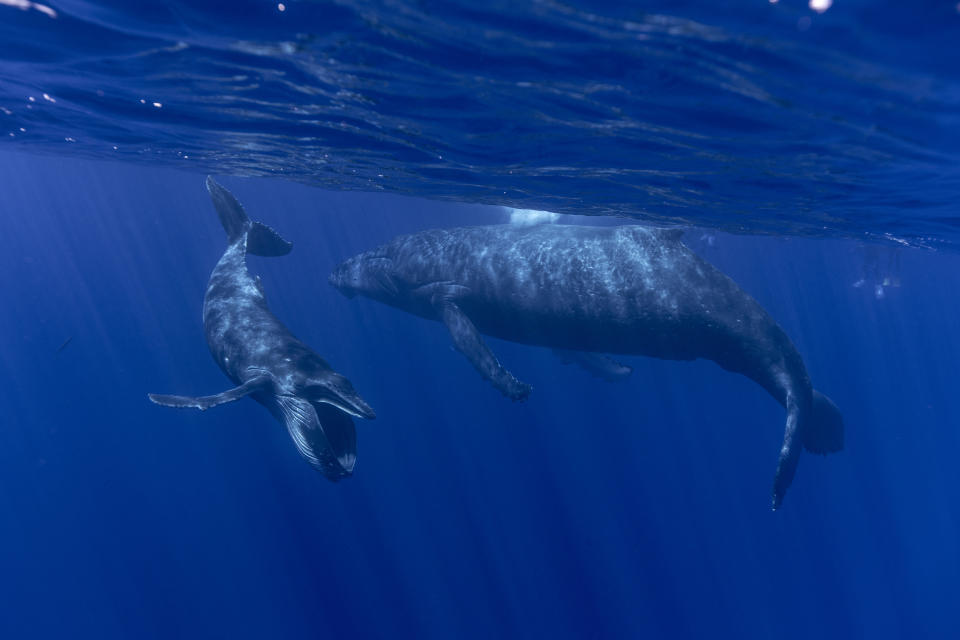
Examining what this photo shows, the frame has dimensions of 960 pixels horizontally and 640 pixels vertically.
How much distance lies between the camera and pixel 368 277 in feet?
46.2

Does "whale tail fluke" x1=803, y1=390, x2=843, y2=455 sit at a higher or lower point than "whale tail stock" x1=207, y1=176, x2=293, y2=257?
lower

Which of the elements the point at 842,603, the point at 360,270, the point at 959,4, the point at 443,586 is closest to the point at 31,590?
the point at 443,586

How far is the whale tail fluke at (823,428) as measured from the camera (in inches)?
438

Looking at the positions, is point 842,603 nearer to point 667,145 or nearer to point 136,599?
point 667,145

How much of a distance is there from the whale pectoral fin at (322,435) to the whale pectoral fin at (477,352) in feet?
10.8

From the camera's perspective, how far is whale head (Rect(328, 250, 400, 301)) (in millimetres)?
13625

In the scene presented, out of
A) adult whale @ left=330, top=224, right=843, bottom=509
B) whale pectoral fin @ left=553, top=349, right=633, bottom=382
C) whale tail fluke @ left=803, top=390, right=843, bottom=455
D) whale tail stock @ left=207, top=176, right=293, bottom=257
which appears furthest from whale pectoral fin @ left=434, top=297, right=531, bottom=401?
whale tail fluke @ left=803, top=390, right=843, bottom=455

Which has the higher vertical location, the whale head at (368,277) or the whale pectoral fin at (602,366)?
the whale head at (368,277)

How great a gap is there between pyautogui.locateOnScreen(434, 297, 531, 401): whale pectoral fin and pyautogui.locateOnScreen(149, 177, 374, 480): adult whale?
10.6 feet

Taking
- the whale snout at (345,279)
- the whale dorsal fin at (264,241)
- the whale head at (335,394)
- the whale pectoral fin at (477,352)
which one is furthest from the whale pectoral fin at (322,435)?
the whale snout at (345,279)

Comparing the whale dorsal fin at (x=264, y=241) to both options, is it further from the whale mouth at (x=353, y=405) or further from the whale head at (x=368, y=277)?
the whale mouth at (x=353, y=405)

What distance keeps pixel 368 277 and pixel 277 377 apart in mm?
6794

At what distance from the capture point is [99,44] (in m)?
8.81

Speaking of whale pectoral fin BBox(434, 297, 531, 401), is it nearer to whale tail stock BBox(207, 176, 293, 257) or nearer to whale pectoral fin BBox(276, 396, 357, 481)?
whale pectoral fin BBox(276, 396, 357, 481)
